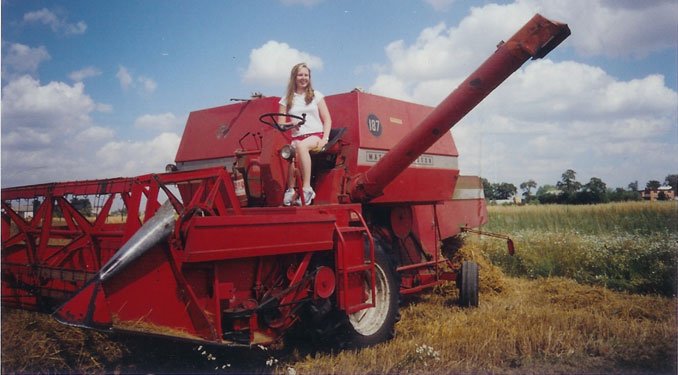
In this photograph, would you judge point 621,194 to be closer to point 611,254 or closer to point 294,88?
point 611,254

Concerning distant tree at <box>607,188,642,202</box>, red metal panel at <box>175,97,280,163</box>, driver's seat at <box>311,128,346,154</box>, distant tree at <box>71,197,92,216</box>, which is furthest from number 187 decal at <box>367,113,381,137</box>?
distant tree at <box>607,188,642,202</box>

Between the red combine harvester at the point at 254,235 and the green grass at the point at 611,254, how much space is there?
10.0 feet

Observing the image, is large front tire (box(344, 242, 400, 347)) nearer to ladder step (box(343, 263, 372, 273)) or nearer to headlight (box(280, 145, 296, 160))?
ladder step (box(343, 263, 372, 273))

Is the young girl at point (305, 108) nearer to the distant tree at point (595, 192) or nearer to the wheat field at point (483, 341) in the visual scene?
the wheat field at point (483, 341)

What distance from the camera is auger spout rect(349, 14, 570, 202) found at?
14.3 ft

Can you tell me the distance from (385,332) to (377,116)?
2632 millimetres

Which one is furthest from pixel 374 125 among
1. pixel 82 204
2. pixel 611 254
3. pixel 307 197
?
pixel 611 254

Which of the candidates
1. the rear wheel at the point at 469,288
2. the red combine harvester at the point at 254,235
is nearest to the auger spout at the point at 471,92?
the red combine harvester at the point at 254,235

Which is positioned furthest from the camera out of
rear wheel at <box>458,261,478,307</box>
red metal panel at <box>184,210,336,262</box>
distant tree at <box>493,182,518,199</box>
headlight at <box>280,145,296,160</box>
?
distant tree at <box>493,182,518,199</box>

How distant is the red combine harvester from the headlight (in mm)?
11

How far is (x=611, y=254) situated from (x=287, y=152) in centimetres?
649

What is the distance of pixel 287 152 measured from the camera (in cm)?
493

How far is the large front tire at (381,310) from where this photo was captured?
5.13 meters

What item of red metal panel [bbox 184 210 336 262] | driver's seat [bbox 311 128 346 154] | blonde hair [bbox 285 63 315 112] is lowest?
red metal panel [bbox 184 210 336 262]
